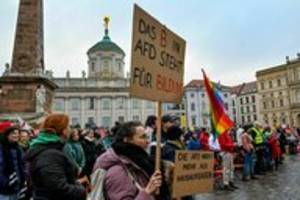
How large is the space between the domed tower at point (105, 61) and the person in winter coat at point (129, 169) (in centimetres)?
7978

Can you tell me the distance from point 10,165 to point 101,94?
256 feet

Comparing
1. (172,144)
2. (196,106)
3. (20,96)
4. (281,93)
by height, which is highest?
(281,93)

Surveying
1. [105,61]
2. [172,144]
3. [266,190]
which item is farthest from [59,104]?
[172,144]

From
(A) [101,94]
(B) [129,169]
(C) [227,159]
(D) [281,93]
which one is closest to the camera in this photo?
(B) [129,169]

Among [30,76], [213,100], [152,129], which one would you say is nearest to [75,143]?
[152,129]

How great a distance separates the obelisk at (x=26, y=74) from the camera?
13.1 metres

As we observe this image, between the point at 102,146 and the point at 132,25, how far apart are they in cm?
645

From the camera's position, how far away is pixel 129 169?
271cm

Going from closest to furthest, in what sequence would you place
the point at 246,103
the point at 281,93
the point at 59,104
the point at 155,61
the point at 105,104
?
the point at 155,61
the point at 281,93
the point at 59,104
the point at 105,104
the point at 246,103

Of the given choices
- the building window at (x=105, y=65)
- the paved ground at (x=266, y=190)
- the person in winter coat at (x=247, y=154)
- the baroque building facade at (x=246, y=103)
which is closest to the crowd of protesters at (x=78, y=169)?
the paved ground at (x=266, y=190)

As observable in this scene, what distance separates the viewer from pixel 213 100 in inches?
261

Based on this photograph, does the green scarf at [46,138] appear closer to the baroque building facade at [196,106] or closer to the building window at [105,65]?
the building window at [105,65]

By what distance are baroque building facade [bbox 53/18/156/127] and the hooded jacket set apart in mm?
77449

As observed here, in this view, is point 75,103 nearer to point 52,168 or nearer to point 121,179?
point 52,168
